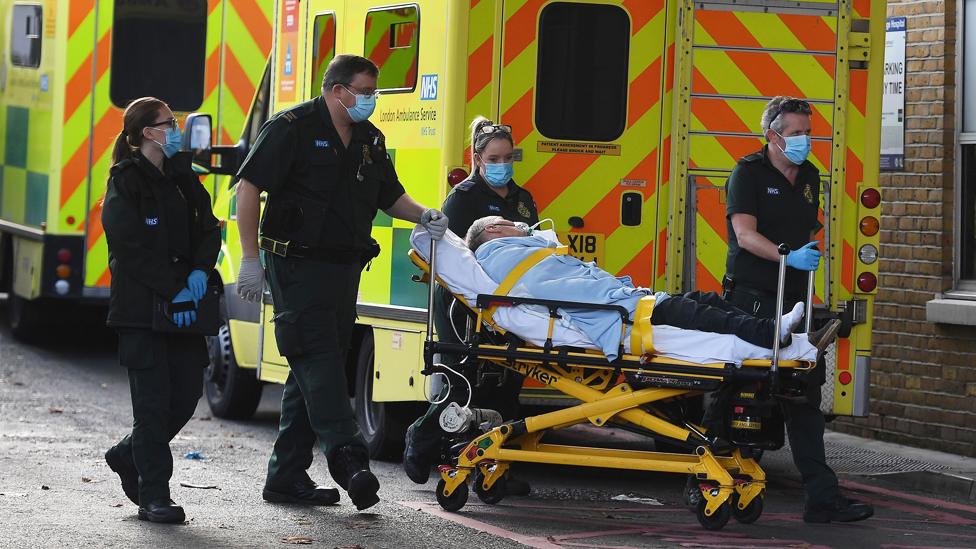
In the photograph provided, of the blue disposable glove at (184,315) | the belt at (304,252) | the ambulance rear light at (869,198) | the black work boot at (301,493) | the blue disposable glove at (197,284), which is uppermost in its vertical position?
the ambulance rear light at (869,198)

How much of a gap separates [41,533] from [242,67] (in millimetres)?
7495

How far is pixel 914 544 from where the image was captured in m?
7.54

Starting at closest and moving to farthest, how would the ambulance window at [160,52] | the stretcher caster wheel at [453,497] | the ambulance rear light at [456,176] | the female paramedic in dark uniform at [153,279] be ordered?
the female paramedic in dark uniform at [153,279]
the stretcher caster wheel at [453,497]
the ambulance rear light at [456,176]
the ambulance window at [160,52]

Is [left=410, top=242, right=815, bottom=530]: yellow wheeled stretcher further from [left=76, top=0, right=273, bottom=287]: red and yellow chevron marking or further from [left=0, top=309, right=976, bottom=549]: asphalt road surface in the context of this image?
[left=76, top=0, right=273, bottom=287]: red and yellow chevron marking

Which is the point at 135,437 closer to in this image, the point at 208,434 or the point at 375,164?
the point at 375,164

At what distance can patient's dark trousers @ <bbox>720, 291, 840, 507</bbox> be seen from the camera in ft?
25.7

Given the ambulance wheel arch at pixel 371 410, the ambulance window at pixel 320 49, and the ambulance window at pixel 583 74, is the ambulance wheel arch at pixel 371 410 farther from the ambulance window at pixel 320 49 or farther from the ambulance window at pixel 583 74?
the ambulance window at pixel 583 74

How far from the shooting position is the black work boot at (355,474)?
7.41 meters

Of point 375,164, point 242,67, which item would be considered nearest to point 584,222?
point 375,164

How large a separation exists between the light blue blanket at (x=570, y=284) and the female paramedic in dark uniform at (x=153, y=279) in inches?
48.6

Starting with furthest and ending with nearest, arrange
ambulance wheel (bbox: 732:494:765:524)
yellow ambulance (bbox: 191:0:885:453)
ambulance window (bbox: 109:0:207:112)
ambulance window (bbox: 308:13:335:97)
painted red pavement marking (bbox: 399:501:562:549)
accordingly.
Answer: ambulance window (bbox: 109:0:207:112), ambulance window (bbox: 308:13:335:97), yellow ambulance (bbox: 191:0:885:453), ambulance wheel (bbox: 732:494:765:524), painted red pavement marking (bbox: 399:501:562:549)

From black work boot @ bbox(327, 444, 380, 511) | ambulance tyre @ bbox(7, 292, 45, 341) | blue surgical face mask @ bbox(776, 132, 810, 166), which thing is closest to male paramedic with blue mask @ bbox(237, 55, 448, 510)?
black work boot @ bbox(327, 444, 380, 511)

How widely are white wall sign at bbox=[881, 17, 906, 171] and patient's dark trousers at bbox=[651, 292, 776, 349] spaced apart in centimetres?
390

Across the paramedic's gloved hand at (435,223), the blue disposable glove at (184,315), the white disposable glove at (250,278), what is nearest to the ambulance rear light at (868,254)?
the paramedic's gloved hand at (435,223)
